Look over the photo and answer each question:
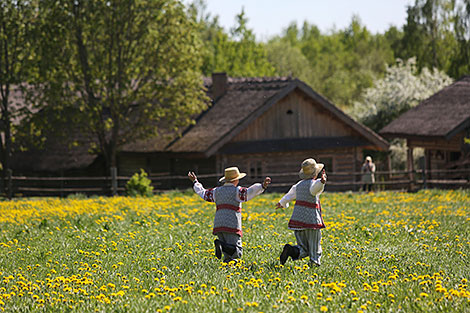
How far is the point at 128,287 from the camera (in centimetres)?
824

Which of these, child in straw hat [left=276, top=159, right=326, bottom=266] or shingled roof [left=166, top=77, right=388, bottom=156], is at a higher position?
shingled roof [left=166, top=77, right=388, bottom=156]

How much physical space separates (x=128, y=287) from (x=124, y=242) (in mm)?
4260

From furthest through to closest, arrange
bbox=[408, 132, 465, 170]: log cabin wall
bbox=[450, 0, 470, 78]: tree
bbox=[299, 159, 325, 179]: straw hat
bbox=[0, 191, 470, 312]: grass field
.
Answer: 1. bbox=[450, 0, 470, 78]: tree
2. bbox=[408, 132, 465, 170]: log cabin wall
3. bbox=[299, 159, 325, 179]: straw hat
4. bbox=[0, 191, 470, 312]: grass field

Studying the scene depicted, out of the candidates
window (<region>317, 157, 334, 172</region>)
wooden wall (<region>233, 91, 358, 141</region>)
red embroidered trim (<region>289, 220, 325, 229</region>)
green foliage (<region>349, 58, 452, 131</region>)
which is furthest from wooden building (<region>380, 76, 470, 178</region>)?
red embroidered trim (<region>289, 220, 325, 229</region>)

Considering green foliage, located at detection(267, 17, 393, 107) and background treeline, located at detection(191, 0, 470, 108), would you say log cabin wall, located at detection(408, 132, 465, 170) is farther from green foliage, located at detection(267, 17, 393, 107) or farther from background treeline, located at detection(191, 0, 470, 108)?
green foliage, located at detection(267, 17, 393, 107)

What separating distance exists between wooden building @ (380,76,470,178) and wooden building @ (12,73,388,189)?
63.5 inches

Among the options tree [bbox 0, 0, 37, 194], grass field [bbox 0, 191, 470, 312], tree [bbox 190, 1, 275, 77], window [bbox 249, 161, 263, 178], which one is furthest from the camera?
tree [bbox 190, 1, 275, 77]

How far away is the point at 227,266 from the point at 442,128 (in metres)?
23.8

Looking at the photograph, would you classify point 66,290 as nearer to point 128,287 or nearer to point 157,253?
point 128,287

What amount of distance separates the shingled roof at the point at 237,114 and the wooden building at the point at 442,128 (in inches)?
61.0

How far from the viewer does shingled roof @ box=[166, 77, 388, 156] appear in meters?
32.9

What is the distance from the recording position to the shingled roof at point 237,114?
3294cm

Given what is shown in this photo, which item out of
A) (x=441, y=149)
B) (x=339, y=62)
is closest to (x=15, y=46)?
(x=441, y=149)

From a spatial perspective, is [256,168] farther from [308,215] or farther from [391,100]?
[308,215]
